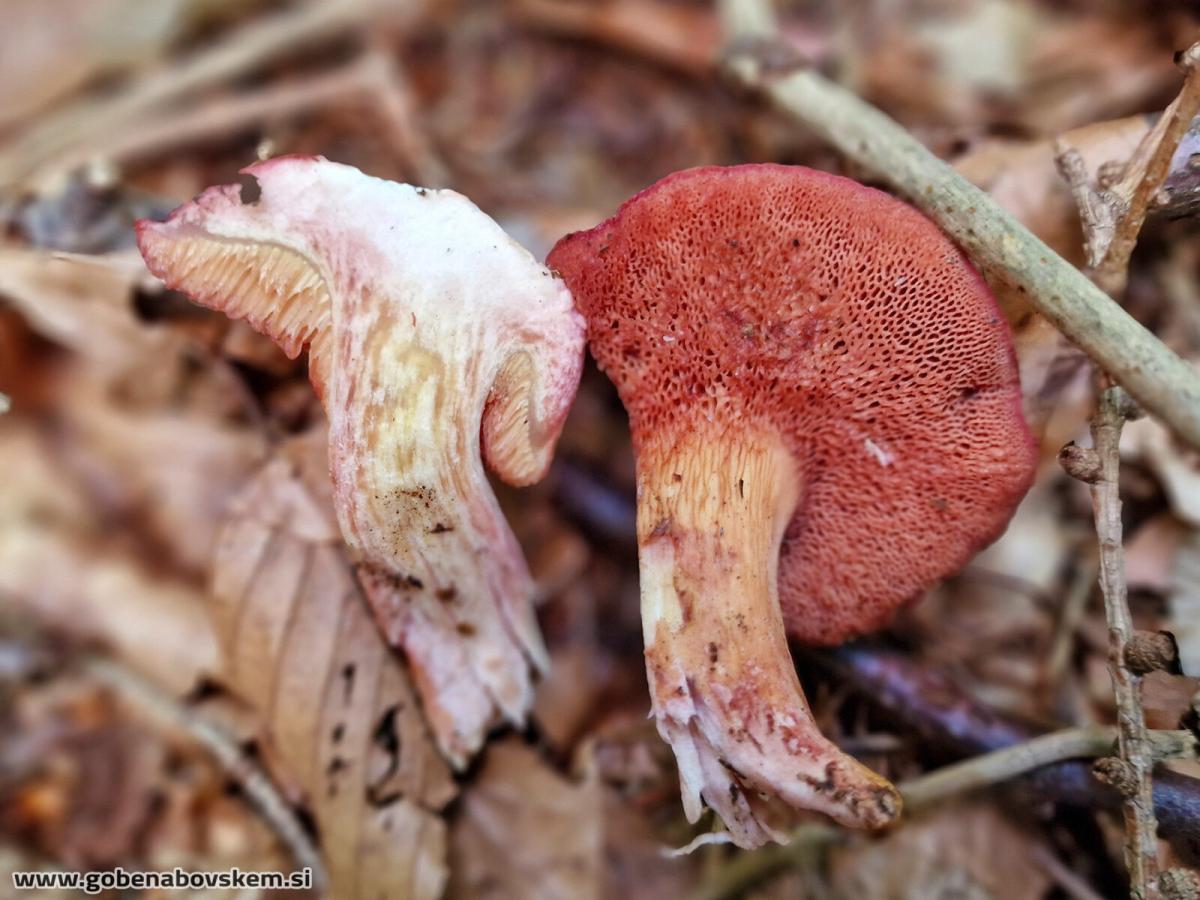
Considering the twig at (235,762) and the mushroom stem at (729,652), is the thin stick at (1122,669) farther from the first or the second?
the twig at (235,762)

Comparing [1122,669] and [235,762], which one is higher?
[1122,669]

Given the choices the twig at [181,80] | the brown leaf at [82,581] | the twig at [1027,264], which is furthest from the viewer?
the twig at [181,80]

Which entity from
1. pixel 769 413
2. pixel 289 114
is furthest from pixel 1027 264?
pixel 289 114

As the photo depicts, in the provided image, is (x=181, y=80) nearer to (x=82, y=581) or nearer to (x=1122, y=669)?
(x=82, y=581)

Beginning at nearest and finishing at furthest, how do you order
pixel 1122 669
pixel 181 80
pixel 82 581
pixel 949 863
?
pixel 1122 669, pixel 949 863, pixel 82 581, pixel 181 80

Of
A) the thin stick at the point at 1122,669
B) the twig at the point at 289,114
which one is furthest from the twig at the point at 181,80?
the thin stick at the point at 1122,669

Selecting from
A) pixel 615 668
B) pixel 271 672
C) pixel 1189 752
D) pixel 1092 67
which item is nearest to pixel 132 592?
pixel 271 672
